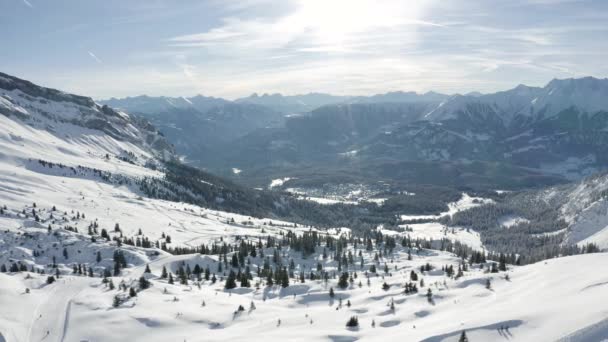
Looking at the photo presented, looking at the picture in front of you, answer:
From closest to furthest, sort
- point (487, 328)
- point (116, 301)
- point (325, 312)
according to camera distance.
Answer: point (487, 328), point (325, 312), point (116, 301)

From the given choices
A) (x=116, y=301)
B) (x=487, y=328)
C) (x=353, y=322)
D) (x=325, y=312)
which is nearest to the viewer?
(x=487, y=328)

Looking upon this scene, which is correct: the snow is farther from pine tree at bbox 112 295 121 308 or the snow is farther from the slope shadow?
pine tree at bbox 112 295 121 308

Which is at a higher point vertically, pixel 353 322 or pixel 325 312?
pixel 353 322

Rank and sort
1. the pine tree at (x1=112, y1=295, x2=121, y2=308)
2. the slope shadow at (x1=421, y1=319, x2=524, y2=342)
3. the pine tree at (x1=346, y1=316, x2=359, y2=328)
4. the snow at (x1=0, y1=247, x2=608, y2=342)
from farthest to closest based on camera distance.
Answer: the pine tree at (x1=112, y1=295, x2=121, y2=308)
the pine tree at (x1=346, y1=316, x2=359, y2=328)
the snow at (x1=0, y1=247, x2=608, y2=342)
the slope shadow at (x1=421, y1=319, x2=524, y2=342)

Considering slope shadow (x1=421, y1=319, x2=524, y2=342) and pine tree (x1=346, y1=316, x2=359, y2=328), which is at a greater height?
slope shadow (x1=421, y1=319, x2=524, y2=342)

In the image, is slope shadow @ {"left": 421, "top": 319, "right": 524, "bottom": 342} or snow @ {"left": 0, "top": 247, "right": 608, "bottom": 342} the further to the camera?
snow @ {"left": 0, "top": 247, "right": 608, "bottom": 342}

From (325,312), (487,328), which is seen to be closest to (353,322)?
(325,312)

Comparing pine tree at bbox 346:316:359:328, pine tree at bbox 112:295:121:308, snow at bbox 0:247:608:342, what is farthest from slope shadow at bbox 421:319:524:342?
pine tree at bbox 112:295:121:308

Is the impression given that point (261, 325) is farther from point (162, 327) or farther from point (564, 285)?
point (564, 285)

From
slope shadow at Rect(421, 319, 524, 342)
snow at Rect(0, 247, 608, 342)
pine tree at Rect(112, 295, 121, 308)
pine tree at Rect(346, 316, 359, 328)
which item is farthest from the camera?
pine tree at Rect(112, 295, 121, 308)

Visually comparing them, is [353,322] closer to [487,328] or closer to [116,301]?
[487,328]

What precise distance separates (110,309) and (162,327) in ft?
42.1

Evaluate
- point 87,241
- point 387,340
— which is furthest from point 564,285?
point 87,241

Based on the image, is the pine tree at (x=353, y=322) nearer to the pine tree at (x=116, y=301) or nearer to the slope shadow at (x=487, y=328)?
the slope shadow at (x=487, y=328)
